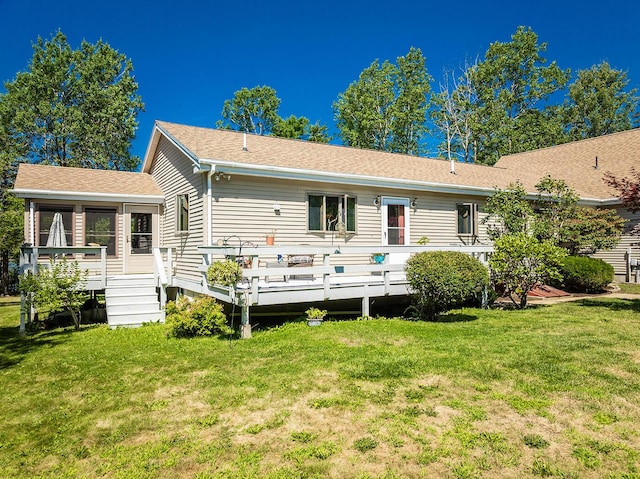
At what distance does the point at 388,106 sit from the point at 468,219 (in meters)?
20.9

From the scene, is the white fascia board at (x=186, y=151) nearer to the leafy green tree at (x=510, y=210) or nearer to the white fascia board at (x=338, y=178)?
the white fascia board at (x=338, y=178)

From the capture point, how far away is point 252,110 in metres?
36.1

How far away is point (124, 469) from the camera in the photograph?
11.2ft

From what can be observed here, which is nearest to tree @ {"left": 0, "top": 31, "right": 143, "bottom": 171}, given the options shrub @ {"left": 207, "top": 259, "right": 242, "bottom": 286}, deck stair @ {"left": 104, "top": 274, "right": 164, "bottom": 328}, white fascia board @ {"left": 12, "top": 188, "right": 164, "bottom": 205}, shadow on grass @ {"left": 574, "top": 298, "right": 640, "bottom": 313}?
white fascia board @ {"left": 12, "top": 188, "right": 164, "bottom": 205}

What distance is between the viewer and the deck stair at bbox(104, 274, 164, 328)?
9.80 metres

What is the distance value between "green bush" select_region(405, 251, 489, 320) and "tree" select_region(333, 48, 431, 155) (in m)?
25.0

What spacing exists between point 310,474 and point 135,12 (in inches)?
1535

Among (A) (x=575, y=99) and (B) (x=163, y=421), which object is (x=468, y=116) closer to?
(A) (x=575, y=99)

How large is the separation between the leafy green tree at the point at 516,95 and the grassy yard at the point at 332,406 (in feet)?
90.4

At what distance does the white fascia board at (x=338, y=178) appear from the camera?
1003 cm

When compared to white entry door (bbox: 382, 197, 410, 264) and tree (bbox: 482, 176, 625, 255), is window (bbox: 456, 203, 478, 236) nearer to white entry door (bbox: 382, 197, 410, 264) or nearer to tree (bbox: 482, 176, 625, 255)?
tree (bbox: 482, 176, 625, 255)

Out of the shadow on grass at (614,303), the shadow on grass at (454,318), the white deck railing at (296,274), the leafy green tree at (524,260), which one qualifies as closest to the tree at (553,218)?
the shadow on grass at (614,303)

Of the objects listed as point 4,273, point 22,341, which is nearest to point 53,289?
point 22,341

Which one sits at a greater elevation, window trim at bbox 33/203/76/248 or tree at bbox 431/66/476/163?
tree at bbox 431/66/476/163
